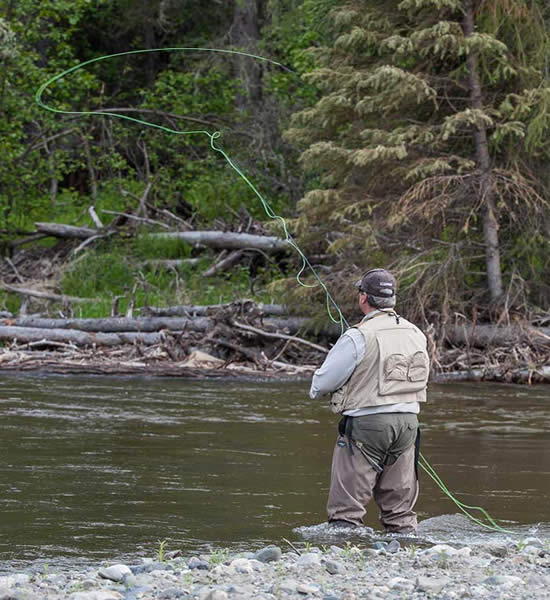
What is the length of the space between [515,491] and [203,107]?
55.8 feet

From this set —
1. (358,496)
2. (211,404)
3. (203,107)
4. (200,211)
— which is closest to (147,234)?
(200,211)

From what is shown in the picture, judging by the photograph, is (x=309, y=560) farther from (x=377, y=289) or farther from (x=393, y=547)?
(x=377, y=289)

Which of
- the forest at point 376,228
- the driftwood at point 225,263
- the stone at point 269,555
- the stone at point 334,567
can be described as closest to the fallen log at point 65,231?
the forest at point 376,228

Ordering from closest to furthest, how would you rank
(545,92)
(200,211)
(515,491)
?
(515,491), (545,92), (200,211)

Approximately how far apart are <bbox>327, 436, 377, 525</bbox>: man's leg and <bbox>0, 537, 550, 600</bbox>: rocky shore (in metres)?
0.36

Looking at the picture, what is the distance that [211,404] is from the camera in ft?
40.7

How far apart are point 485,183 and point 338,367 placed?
382 inches

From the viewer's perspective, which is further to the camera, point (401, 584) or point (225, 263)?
point (225, 263)

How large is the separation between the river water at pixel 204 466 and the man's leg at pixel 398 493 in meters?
0.24

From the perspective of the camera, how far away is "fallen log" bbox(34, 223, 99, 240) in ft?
68.4

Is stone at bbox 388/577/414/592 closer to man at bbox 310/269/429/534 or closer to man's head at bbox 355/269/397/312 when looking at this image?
A: man at bbox 310/269/429/534

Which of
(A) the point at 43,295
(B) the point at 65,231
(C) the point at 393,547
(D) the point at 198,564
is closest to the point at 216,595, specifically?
(D) the point at 198,564

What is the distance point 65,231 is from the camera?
68.9 feet

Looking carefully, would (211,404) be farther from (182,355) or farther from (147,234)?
(147,234)
